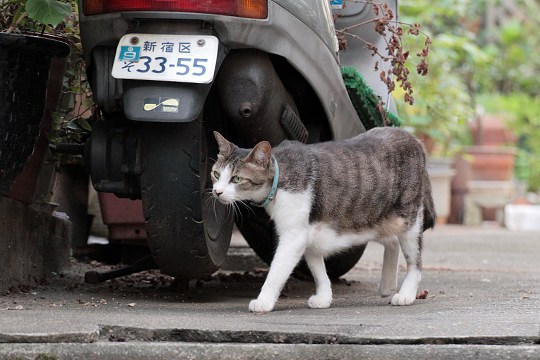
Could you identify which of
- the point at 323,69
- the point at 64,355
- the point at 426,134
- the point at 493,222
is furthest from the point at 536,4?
the point at 64,355

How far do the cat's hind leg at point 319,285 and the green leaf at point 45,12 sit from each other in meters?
1.33

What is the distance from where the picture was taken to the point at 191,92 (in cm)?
355

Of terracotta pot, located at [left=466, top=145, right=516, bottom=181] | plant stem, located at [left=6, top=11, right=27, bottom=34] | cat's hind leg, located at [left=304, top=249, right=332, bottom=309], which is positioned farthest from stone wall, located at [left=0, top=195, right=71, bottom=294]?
terracotta pot, located at [left=466, top=145, right=516, bottom=181]

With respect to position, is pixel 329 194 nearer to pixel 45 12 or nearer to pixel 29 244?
pixel 45 12

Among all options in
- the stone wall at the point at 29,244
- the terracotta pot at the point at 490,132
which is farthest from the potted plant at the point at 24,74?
the terracotta pot at the point at 490,132

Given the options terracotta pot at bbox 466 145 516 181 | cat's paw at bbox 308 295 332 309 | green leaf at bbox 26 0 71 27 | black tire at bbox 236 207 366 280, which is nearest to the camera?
green leaf at bbox 26 0 71 27

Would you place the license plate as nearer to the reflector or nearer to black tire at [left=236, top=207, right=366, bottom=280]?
the reflector

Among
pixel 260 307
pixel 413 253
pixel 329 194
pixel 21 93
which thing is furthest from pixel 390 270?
pixel 21 93

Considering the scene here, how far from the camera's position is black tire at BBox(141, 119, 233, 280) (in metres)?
3.78

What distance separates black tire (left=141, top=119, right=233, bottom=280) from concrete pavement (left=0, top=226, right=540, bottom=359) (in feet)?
0.76

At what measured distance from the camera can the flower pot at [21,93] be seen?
3832 mm

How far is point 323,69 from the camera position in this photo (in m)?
4.03

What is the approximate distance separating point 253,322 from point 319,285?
784 mm

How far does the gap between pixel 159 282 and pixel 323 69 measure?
1543mm
